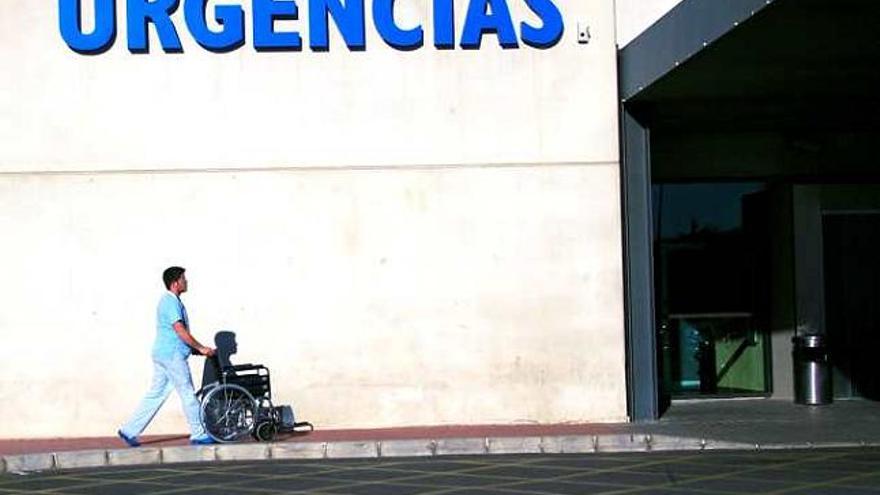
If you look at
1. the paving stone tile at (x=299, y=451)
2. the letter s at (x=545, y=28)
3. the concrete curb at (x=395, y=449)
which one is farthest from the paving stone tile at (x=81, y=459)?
the letter s at (x=545, y=28)

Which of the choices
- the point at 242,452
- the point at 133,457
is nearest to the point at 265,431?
the point at 242,452

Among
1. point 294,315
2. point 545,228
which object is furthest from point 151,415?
point 545,228

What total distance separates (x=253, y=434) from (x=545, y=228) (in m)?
3.95

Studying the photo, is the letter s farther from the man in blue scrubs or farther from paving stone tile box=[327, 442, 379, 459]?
paving stone tile box=[327, 442, 379, 459]

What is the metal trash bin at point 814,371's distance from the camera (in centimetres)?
1636

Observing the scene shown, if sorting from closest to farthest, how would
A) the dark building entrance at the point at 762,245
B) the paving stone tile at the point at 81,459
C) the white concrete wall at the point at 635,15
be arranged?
the paving stone tile at the point at 81,459
the white concrete wall at the point at 635,15
the dark building entrance at the point at 762,245

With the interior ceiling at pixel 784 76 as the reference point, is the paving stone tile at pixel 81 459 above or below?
below

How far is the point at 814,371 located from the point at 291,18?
7.82 metres

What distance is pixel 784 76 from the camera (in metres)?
13.9

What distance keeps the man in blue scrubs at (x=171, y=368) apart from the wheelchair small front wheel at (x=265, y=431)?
476 mm

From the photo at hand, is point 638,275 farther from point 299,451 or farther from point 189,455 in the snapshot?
point 189,455

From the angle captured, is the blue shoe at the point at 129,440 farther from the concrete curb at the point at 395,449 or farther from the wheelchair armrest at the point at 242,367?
the wheelchair armrest at the point at 242,367

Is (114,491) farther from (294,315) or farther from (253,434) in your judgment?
(294,315)

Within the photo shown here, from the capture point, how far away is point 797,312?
17109mm
